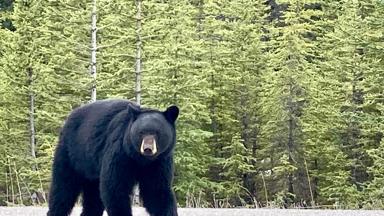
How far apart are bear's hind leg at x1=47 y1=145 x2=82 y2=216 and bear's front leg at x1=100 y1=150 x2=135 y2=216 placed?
748 mm

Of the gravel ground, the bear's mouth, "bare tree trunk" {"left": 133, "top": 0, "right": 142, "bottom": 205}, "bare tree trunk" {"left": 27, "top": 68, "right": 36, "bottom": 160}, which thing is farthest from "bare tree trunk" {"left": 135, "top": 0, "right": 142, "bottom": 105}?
the bear's mouth

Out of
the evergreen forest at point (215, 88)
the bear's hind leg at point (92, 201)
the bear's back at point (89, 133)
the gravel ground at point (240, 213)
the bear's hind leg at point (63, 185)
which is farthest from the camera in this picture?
the evergreen forest at point (215, 88)

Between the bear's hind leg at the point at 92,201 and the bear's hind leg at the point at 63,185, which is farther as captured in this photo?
the bear's hind leg at the point at 92,201

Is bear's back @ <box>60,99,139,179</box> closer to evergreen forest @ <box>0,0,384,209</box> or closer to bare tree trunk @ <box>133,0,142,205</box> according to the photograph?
evergreen forest @ <box>0,0,384,209</box>

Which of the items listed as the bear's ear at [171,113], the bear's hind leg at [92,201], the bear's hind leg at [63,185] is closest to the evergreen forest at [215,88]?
the bear's hind leg at [92,201]

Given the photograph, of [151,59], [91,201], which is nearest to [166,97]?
[151,59]

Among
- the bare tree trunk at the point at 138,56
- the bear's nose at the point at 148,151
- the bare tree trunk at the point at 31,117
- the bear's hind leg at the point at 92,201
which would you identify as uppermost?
the bear's nose at the point at 148,151

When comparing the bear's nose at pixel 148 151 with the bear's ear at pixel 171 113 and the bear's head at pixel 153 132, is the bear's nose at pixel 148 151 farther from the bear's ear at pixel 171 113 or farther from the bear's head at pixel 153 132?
the bear's ear at pixel 171 113

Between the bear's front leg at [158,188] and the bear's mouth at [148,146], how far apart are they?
0.78ft

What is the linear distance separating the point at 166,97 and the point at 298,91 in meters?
5.92

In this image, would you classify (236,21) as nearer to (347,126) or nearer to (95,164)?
(347,126)

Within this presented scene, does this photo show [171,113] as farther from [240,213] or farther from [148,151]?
[240,213]

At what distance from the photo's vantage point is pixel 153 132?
18.9ft

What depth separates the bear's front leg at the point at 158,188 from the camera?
233 inches
